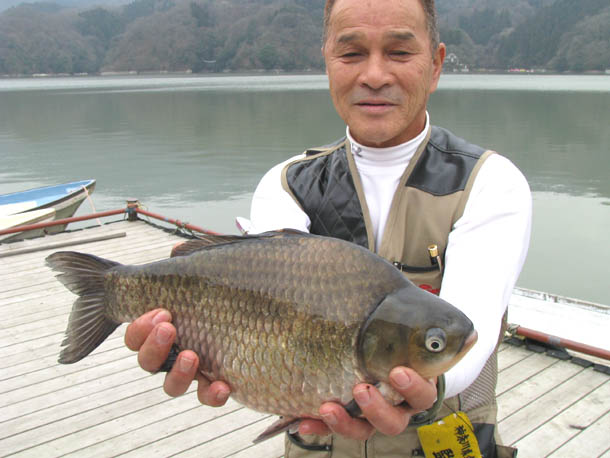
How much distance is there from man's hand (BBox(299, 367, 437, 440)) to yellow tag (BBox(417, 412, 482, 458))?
0.36 m

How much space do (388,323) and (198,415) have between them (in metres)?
2.68

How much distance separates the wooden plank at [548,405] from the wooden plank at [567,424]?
0.04 m

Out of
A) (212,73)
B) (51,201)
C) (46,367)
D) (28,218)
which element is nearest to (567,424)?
(46,367)

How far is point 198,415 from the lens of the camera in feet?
12.2

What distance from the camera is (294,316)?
1537 millimetres

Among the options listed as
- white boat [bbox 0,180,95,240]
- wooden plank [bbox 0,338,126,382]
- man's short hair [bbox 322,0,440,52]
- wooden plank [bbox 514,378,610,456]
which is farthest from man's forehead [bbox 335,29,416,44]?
white boat [bbox 0,180,95,240]

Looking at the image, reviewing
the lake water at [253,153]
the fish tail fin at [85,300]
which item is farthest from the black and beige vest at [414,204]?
the lake water at [253,153]

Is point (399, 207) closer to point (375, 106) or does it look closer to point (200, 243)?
point (375, 106)

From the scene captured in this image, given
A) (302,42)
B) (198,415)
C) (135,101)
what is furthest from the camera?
(302,42)

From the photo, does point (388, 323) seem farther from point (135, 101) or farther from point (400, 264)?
point (135, 101)

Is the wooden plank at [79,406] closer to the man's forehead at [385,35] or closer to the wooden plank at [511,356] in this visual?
the wooden plank at [511,356]

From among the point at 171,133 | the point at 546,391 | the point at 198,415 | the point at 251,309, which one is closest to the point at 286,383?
the point at 251,309

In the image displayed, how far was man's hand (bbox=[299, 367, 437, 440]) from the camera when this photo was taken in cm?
138

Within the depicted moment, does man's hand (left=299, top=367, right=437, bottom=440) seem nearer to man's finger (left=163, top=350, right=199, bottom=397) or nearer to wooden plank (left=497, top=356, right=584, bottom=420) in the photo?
man's finger (left=163, top=350, right=199, bottom=397)
